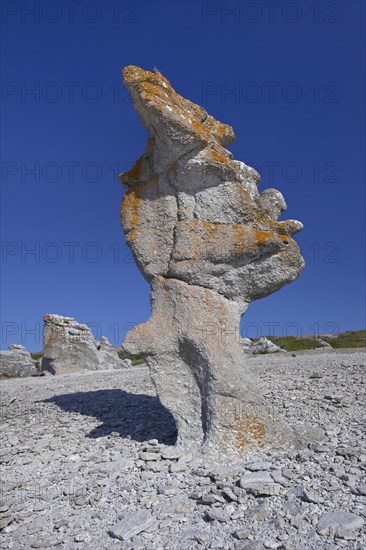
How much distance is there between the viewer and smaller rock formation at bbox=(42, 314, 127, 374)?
2717 centimetres

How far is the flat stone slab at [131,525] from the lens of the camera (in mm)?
5738

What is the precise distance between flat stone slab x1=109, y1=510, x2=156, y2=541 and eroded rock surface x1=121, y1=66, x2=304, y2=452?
221cm

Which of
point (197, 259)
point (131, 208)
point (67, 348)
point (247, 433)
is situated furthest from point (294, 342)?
point (247, 433)

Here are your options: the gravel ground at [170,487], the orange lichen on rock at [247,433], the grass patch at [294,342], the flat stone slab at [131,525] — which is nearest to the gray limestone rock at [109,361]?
the grass patch at [294,342]

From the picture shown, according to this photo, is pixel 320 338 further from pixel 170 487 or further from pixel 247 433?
pixel 170 487

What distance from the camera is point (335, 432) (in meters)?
8.17

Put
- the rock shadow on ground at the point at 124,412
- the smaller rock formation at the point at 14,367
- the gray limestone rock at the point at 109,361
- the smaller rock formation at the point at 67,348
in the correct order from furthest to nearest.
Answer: the smaller rock formation at the point at 14,367 → the gray limestone rock at the point at 109,361 → the smaller rock formation at the point at 67,348 → the rock shadow on ground at the point at 124,412

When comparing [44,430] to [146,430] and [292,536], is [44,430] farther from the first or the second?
[292,536]

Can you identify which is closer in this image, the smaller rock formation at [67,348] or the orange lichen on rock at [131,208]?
the orange lichen on rock at [131,208]

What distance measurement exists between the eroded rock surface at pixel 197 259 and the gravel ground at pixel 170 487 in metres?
1.15

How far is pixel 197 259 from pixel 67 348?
20390mm

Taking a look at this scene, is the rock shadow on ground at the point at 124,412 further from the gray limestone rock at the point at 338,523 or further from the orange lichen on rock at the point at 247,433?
the gray limestone rock at the point at 338,523

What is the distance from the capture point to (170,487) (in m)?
6.83

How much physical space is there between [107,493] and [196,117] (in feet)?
23.1
